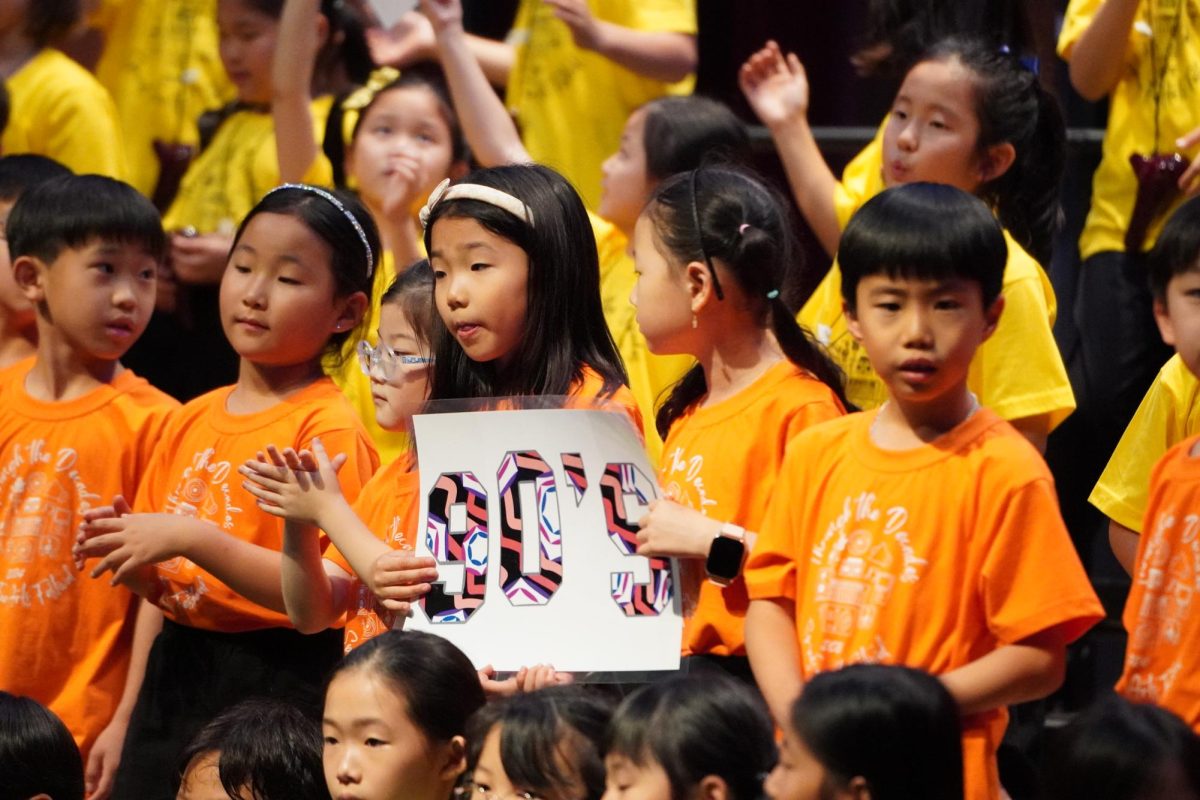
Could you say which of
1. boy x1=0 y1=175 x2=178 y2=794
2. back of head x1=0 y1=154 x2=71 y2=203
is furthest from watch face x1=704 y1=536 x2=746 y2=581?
back of head x1=0 y1=154 x2=71 y2=203

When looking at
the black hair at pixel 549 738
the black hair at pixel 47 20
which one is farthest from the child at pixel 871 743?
the black hair at pixel 47 20

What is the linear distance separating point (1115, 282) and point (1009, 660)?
208 cm

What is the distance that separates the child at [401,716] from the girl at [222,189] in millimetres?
2298

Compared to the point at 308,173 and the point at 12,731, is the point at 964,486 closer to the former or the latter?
the point at 12,731

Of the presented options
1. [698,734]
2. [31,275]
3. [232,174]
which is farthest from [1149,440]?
[232,174]

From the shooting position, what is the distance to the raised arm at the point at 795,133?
4645 millimetres

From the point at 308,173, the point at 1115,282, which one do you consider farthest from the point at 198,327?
the point at 1115,282

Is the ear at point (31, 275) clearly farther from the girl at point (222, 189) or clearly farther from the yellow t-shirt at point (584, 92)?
the yellow t-shirt at point (584, 92)

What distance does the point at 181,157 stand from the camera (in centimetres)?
585

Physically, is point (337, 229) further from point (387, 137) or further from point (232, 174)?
point (232, 174)

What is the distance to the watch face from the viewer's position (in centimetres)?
311

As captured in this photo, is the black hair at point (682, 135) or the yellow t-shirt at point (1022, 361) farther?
the black hair at point (682, 135)

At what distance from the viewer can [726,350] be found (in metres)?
3.53

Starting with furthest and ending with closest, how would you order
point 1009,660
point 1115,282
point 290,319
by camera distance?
1. point 1115,282
2. point 290,319
3. point 1009,660
